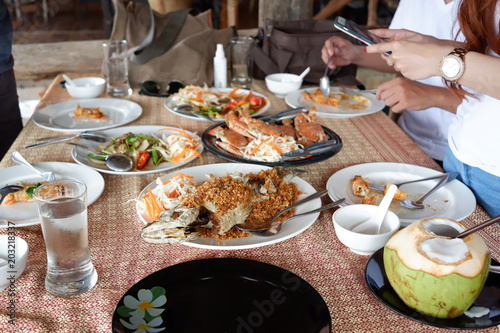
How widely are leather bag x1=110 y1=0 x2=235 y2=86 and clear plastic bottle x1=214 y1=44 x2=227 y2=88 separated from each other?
0.43 feet

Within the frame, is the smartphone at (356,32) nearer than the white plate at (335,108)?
Yes

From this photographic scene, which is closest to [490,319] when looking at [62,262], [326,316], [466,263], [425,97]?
[466,263]

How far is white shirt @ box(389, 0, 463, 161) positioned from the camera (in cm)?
201

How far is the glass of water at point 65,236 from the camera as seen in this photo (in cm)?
82

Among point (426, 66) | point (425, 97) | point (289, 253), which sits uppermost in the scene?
point (426, 66)

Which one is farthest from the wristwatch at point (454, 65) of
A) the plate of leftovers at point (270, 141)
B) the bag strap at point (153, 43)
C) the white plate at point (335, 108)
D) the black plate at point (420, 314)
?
the bag strap at point (153, 43)

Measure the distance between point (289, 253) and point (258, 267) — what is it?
122 millimetres

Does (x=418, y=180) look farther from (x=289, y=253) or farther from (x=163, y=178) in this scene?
(x=163, y=178)

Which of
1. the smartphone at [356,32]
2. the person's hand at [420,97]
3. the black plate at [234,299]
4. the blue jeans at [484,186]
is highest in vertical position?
the smartphone at [356,32]

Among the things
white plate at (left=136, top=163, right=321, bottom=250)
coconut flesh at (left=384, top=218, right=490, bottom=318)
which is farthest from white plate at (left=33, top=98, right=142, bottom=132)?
coconut flesh at (left=384, top=218, right=490, bottom=318)

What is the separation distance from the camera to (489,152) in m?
1.33

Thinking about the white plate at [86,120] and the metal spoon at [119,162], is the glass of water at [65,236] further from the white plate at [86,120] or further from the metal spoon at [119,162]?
the white plate at [86,120]

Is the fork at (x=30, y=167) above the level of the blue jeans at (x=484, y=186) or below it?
above

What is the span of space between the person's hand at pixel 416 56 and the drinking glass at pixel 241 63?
997 millimetres
